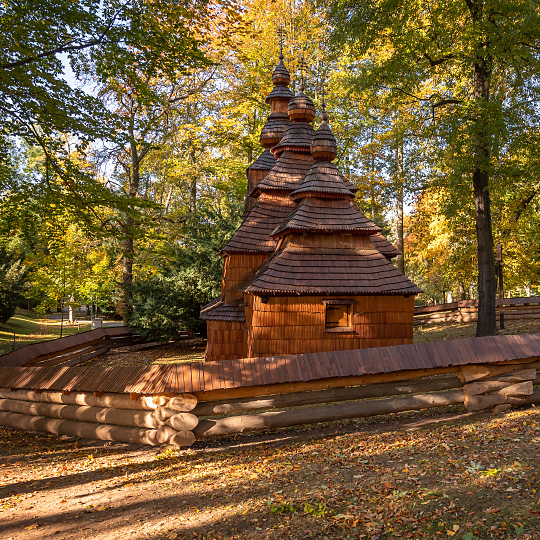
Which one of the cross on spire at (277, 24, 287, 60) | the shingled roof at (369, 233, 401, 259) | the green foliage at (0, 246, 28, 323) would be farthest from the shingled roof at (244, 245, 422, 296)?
the green foliage at (0, 246, 28, 323)

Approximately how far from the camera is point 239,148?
34.4m

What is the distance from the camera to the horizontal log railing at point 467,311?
23.6 m

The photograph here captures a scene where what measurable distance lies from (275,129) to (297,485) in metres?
17.1

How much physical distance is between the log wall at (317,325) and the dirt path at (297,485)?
4191mm

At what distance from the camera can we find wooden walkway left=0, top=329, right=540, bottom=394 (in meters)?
8.16

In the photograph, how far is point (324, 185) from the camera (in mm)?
14422

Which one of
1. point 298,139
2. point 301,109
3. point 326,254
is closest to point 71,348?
point 326,254

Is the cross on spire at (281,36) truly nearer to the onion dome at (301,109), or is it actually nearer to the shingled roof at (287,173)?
the onion dome at (301,109)

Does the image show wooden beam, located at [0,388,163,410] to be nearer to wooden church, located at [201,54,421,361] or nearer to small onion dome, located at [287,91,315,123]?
wooden church, located at [201,54,421,361]

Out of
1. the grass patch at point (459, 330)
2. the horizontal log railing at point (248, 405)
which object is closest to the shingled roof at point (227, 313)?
the horizontal log railing at point (248, 405)

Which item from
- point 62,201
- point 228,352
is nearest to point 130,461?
point 62,201

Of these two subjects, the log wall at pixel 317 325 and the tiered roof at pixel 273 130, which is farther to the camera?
the tiered roof at pixel 273 130

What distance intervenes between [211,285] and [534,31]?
16.4m

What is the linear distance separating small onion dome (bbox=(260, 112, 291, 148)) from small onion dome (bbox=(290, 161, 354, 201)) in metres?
6.14
